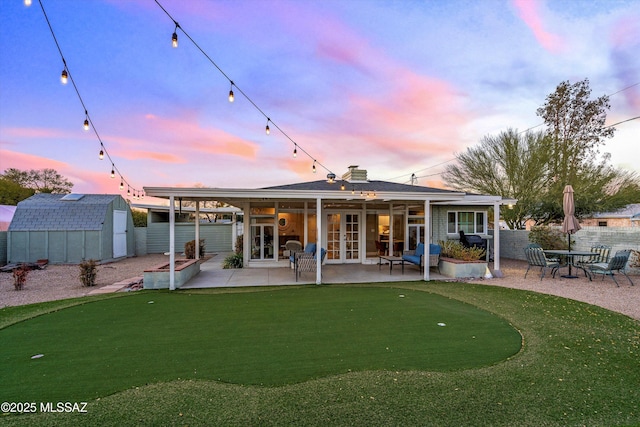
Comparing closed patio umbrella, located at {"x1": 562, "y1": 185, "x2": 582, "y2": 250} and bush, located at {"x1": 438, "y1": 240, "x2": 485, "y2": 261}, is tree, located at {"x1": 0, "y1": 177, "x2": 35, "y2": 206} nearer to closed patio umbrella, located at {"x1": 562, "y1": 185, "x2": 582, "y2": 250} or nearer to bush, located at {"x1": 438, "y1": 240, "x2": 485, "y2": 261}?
bush, located at {"x1": 438, "y1": 240, "x2": 485, "y2": 261}

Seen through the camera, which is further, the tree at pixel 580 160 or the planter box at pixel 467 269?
the tree at pixel 580 160

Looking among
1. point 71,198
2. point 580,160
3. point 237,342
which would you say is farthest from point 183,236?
point 580,160

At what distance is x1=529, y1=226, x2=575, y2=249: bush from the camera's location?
11.8 m

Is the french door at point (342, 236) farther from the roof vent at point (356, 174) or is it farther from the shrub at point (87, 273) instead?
the shrub at point (87, 273)

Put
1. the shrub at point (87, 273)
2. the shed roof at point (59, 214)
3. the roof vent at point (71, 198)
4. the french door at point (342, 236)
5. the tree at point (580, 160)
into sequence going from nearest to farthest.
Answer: the shrub at point (87, 273), the french door at point (342, 236), the shed roof at point (59, 214), the roof vent at point (71, 198), the tree at point (580, 160)

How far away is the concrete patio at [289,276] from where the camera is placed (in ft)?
27.1

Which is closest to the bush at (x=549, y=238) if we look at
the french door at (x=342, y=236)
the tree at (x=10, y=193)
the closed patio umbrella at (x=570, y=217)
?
the closed patio umbrella at (x=570, y=217)

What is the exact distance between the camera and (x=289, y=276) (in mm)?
9172

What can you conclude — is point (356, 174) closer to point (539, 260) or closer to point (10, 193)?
point (539, 260)

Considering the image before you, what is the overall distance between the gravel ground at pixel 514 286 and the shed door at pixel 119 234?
3.38 m

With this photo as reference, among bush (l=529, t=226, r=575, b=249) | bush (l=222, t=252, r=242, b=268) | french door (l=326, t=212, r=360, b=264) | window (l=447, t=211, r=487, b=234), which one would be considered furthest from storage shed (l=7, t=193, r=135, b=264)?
bush (l=529, t=226, r=575, b=249)

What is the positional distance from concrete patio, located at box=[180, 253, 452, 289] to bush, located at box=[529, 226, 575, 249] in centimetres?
535

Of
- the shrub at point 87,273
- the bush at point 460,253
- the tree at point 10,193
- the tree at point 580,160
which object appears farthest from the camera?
the tree at point 10,193

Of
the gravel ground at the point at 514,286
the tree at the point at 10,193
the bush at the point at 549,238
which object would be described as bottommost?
the gravel ground at the point at 514,286
